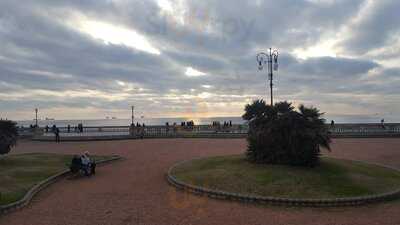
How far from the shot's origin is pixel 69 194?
1264cm

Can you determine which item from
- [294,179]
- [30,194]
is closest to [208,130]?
[294,179]

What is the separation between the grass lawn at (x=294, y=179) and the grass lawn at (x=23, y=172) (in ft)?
19.7

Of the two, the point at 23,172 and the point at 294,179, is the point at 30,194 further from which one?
the point at 294,179

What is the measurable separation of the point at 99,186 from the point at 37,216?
407cm

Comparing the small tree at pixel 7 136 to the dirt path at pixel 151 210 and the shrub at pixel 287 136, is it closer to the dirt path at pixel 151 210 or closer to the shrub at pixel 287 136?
the dirt path at pixel 151 210

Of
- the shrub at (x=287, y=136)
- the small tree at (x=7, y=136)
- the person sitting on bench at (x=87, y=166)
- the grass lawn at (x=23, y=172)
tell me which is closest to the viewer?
the grass lawn at (x=23, y=172)

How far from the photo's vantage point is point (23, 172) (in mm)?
15617

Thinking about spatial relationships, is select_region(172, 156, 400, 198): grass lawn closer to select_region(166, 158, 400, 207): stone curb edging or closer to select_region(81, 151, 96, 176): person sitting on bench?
select_region(166, 158, 400, 207): stone curb edging

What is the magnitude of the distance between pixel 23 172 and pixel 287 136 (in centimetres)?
1239

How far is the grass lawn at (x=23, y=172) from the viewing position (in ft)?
38.8

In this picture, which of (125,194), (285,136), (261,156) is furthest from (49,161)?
(285,136)

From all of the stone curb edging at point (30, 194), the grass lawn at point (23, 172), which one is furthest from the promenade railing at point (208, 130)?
the stone curb edging at point (30, 194)

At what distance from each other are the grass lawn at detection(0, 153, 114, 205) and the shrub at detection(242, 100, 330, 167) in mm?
9744

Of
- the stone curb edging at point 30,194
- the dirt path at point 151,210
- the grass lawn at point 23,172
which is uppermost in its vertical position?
the grass lawn at point 23,172
